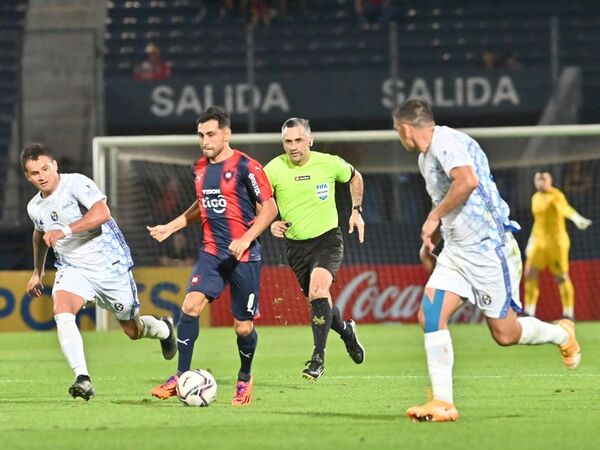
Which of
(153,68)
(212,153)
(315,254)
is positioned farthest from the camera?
(153,68)

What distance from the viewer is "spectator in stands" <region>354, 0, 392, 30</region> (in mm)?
26094

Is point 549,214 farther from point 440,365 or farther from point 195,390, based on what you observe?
point 440,365

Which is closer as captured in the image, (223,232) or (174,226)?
(223,232)

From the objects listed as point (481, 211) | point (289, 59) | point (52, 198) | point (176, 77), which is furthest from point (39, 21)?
point (481, 211)

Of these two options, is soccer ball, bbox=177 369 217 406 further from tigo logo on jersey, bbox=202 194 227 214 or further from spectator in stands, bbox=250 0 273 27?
spectator in stands, bbox=250 0 273 27

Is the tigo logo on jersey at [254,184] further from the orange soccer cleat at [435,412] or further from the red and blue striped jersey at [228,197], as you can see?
the orange soccer cleat at [435,412]

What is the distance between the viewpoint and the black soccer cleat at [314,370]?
11.0 m

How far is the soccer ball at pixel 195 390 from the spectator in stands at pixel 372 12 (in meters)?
17.4

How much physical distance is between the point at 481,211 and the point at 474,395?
6.90 feet

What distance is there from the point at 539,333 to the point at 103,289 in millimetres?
3428

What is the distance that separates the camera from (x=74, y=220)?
1034 cm

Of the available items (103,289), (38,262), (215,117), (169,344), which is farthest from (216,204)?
(169,344)

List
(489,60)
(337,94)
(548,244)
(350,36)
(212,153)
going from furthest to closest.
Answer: (350,36) → (489,60) → (337,94) → (548,244) → (212,153)

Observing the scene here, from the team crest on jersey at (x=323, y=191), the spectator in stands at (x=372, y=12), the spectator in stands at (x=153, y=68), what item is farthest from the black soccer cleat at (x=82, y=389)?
the spectator in stands at (x=372, y=12)
